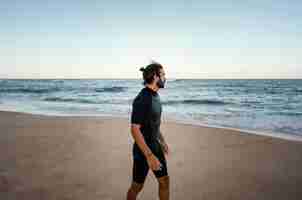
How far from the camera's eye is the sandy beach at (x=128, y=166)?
162 inches

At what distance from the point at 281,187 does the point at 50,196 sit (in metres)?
3.44

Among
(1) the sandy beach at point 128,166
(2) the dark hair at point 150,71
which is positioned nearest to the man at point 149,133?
(2) the dark hair at point 150,71

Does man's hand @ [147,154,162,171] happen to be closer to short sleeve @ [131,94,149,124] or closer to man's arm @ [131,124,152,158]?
man's arm @ [131,124,152,158]

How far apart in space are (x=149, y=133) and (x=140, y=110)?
0.95 ft

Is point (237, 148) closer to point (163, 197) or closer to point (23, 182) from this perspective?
point (163, 197)

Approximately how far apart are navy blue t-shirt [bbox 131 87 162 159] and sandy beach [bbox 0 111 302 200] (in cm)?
145

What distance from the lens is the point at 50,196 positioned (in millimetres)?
3961

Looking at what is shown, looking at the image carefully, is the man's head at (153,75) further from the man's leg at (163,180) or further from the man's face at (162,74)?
the man's leg at (163,180)

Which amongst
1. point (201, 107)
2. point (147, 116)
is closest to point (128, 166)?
point (147, 116)

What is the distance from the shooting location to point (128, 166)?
5.37 m

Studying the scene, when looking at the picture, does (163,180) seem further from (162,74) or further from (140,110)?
(162,74)

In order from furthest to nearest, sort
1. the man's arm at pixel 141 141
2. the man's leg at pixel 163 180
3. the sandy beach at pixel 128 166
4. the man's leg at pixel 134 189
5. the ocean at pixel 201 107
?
the ocean at pixel 201 107, the sandy beach at pixel 128 166, the man's leg at pixel 134 189, the man's leg at pixel 163 180, the man's arm at pixel 141 141

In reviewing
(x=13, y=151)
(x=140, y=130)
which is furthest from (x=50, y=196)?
(x=13, y=151)

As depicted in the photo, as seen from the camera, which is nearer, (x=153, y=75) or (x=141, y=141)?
(x=141, y=141)
